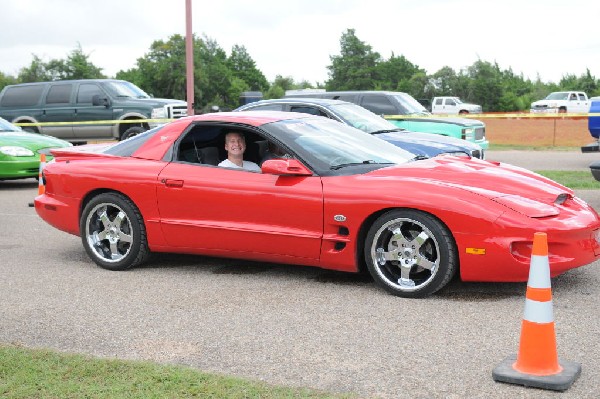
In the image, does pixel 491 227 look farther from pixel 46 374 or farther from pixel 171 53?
pixel 171 53

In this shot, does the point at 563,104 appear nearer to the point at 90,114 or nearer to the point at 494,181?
the point at 90,114

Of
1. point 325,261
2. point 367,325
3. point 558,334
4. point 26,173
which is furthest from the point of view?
point 26,173

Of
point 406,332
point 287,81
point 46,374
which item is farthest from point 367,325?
point 287,81

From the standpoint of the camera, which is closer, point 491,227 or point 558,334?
point 558,334

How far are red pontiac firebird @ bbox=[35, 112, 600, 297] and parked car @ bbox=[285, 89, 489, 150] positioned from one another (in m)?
8.56

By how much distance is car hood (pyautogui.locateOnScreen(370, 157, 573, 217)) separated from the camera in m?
6.25

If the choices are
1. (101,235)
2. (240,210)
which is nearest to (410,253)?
(240,210)

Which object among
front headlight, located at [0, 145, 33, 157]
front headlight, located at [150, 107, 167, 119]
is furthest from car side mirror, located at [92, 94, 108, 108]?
front headlight, located at [0, 145, 33, 157]

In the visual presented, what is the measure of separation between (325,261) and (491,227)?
1.29m

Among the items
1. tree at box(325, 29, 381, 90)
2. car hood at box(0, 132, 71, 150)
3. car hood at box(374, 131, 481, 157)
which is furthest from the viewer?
tree at box(325, 29, 381, 90)

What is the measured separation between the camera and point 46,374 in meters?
4.73

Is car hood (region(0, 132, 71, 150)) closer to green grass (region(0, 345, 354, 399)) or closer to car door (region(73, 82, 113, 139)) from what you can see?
car door (region(73, 82, 113, 139))

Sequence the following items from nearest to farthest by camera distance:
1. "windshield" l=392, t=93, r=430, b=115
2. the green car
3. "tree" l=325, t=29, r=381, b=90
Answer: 1. the green car
2. "windshield" l=392, t=93, r=430, b=115
3. "tree" l=325, t=29, r=381, b=90

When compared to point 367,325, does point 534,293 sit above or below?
above
